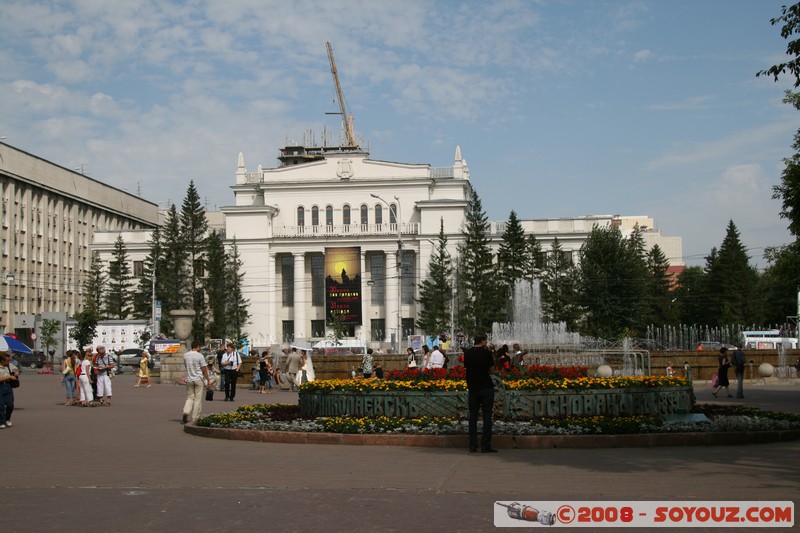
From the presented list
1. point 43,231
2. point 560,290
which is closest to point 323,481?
point 560,290

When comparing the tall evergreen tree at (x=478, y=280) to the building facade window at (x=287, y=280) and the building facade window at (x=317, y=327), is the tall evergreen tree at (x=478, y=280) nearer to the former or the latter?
the building facade window at (x=317, y=327)

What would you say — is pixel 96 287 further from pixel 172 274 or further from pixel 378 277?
pixel 378 277

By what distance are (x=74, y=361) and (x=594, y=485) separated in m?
19.3

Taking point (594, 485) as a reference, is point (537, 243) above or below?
above

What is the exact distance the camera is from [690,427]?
47.3ft

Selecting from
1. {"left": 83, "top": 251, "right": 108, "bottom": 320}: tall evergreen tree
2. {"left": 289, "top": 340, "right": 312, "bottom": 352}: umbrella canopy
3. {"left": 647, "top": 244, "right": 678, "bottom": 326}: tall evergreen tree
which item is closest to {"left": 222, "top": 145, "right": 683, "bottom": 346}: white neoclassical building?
{"left": 647, "top": 244, "right": 678, "bottom": 326}: tall evergreen tree

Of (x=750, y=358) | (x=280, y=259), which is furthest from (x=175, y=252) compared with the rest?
(x=750, y=358)

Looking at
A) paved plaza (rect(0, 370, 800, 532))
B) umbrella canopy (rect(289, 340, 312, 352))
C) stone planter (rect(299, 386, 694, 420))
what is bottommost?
paved plaza (rect(0, 370, 800, 532))

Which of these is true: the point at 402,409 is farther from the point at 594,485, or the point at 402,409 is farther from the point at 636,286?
the point at 636,286

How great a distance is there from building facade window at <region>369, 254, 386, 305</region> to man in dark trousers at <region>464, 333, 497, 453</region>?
7264 centimetres

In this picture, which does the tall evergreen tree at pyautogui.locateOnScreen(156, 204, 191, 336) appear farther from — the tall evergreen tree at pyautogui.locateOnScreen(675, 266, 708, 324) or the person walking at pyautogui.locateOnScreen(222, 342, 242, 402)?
the person walking at pyautogui.locateOnScreen(222, 342, 242, 402)

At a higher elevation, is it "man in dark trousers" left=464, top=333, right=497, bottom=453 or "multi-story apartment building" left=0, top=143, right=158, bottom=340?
"multi-story apartment building" left=0, top=143, right=158, bottom=340

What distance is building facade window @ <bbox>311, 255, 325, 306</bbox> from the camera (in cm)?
8769

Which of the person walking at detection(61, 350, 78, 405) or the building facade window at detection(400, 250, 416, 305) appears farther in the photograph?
the building facade window at detection(400, 250, 416, 305)
